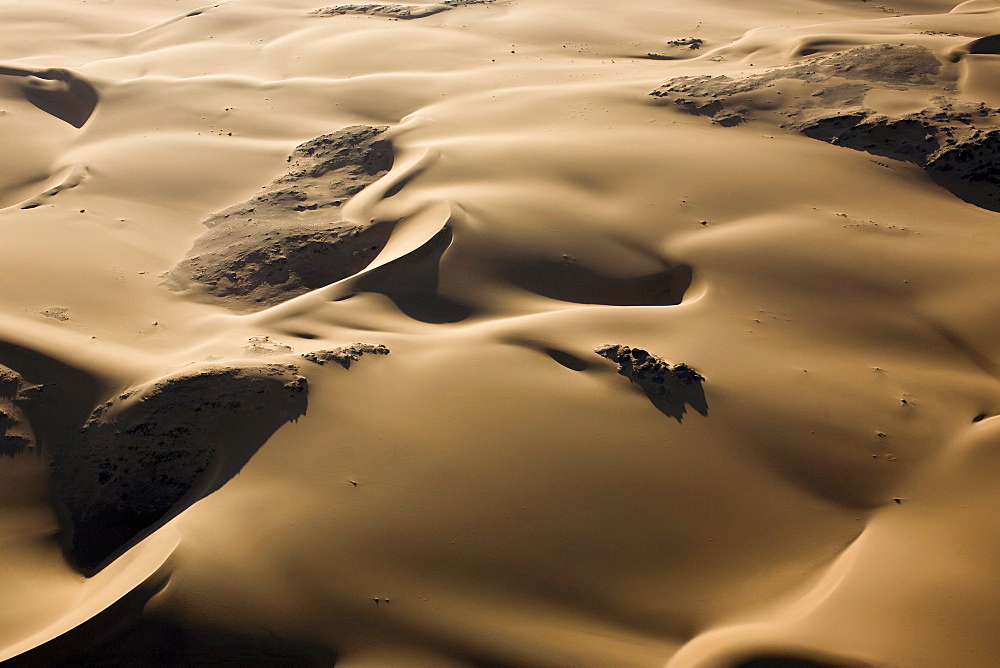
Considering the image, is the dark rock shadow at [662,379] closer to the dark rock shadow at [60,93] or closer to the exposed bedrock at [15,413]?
the exposed bedrock at [15,413]

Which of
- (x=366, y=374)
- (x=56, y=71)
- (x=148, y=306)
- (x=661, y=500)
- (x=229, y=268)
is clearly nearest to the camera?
(x=661, y=500)

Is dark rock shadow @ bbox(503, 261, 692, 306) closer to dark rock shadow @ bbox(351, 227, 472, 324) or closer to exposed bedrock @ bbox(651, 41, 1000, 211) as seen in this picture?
dark rock shadow @ bbox(351, 227, 472, 324)

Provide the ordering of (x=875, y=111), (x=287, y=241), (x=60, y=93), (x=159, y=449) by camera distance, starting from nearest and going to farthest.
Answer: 1. (x=159, y=449)
2. (x=287, y=241)
3. (x=875, y=111)
4. (x=60, y=93)

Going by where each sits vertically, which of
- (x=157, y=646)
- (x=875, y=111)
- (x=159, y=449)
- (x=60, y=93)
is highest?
(x=875, y=111)

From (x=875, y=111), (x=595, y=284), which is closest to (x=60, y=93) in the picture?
(x=595, y=284)

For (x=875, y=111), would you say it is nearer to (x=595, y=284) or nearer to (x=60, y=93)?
(x=595, y=284)

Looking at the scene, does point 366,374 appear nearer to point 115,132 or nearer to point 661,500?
point 661,500

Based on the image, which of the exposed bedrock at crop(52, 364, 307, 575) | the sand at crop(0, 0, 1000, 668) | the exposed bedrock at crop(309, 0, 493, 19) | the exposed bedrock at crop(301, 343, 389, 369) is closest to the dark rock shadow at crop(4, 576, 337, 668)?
the sand at crop(0, 0, 1000, 668)

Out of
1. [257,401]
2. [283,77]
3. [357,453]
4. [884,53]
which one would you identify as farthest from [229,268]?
[884,53]
